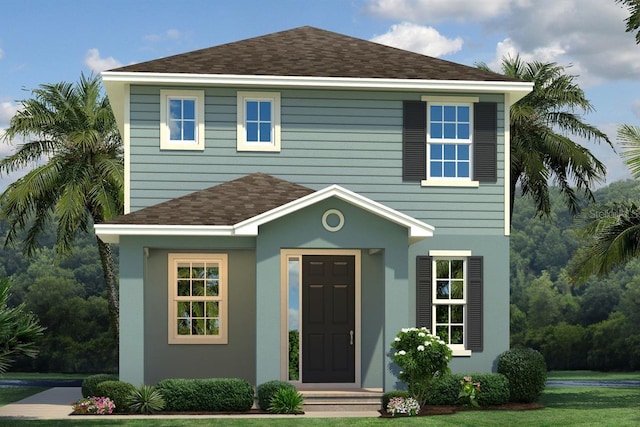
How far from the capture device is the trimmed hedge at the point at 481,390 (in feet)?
58.5

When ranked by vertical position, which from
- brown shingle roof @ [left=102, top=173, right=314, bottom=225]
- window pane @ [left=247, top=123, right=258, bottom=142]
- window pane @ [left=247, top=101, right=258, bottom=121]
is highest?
window pane @ [left=247, top=101, right=258, bottom=121]

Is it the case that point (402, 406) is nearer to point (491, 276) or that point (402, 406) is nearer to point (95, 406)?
point (491, 276)

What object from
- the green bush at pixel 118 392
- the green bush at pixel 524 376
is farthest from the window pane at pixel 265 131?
the green bush at pixel 524 376

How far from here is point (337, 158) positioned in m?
19.5

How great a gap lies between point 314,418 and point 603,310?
3429 cm

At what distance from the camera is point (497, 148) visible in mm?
19609

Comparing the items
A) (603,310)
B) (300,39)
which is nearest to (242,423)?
(300,39)

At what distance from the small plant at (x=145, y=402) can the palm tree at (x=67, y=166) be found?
1007 centimetres

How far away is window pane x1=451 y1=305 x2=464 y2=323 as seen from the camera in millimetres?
19219

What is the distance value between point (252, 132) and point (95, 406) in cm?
622

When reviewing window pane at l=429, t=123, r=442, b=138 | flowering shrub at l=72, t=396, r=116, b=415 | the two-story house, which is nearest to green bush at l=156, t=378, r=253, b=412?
flowering shrub at l=72, t=396, r=116, b=415

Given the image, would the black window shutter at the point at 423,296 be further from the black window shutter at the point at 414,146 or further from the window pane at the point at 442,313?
the black window shutter at the point at 414,146

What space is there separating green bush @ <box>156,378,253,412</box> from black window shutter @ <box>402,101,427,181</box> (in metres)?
5.54

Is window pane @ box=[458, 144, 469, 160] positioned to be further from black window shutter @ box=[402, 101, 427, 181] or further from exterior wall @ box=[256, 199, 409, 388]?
exterior wall @ box=[256, 199, 409, 388]
